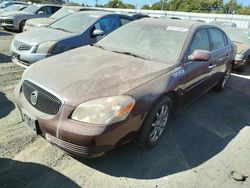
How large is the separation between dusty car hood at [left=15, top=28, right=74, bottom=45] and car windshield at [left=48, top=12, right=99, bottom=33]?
32 cm

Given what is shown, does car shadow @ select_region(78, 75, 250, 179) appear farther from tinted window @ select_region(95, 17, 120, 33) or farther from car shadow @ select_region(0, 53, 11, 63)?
car shadow @ select_region(0, 53, 11, 63)

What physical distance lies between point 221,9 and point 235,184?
75.0 metres

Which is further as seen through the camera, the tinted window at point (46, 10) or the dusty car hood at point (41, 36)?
the tinted window at point (46, 10)

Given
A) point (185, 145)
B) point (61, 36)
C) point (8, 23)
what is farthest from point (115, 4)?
point (185, 145)

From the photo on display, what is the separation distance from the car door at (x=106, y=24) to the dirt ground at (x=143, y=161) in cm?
309

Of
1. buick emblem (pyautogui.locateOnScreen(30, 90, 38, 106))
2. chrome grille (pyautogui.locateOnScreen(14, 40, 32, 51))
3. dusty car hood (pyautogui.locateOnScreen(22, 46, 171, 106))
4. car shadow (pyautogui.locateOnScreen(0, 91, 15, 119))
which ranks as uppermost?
dusty car hood (pyautogui.locateOnScreen(22, 46, 171, 106))

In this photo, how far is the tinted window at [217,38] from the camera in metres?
4.51

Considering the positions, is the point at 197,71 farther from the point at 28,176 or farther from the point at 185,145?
the point at 28,176

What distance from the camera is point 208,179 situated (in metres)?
2.75

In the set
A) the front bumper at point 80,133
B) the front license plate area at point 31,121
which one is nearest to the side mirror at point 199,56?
the front bumper at point 80,133

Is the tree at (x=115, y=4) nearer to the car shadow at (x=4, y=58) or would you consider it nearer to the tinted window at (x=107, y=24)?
the tinted window at (x=107, y=24)

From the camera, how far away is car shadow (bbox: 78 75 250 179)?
9.16ft

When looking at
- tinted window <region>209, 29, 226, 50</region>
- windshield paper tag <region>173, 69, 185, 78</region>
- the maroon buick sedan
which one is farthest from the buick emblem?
tinted window <region>209, 29, 226, 50</region>

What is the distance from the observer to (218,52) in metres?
4.60
